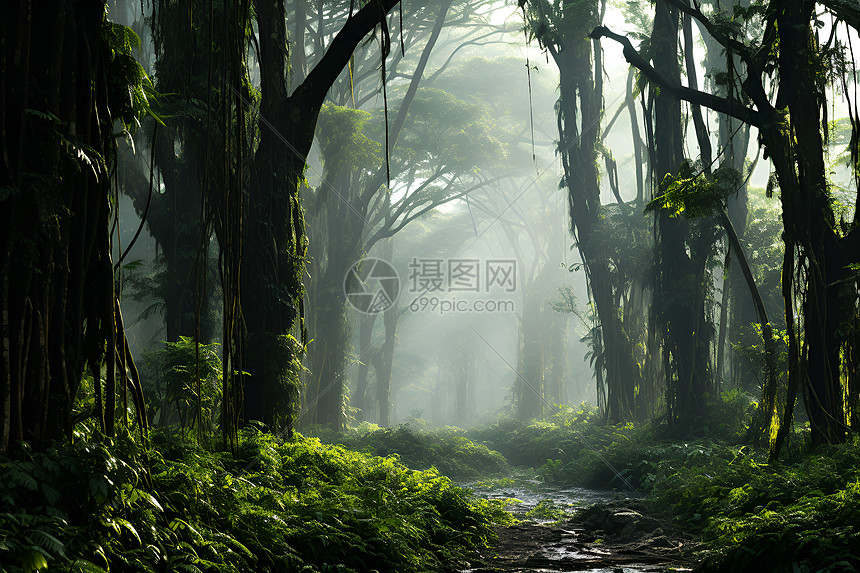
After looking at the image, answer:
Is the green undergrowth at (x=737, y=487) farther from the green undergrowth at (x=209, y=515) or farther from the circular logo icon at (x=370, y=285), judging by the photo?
the circular logo icon at (x=370, y=285)

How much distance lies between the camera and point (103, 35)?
3.10m

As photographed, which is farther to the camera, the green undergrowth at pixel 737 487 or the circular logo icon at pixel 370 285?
the circular logo icon at pixel 370 285

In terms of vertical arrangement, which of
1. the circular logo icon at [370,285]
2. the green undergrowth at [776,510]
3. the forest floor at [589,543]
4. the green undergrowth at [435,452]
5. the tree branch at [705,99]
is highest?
the tree branch at [705,99]

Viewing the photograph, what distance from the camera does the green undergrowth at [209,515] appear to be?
2393mm

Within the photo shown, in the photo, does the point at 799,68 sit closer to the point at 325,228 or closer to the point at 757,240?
the point at 757,240

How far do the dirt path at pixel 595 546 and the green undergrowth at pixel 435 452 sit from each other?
5648 millimetres

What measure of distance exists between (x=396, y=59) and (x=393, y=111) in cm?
219

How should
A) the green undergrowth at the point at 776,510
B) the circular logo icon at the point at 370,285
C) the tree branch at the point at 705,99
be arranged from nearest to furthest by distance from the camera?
the green undergrowth at the point at 776,510
the tree branch at the point at 705,99
the circular logo icon at the point at 370,285

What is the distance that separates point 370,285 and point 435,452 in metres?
12.9

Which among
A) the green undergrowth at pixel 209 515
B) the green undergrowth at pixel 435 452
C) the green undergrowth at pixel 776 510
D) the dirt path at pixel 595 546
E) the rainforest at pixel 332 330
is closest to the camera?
the green undergrowth at pixel 209 515

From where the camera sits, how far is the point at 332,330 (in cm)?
1672

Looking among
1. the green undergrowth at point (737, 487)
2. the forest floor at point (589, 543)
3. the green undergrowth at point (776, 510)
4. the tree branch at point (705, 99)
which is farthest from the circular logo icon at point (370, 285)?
the green undergrowth at point (776, 510)

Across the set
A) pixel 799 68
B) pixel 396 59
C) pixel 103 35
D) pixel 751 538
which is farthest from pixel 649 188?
pixel 103 35

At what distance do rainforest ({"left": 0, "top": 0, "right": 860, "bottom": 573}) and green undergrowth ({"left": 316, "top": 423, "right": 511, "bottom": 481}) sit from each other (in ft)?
0.28
